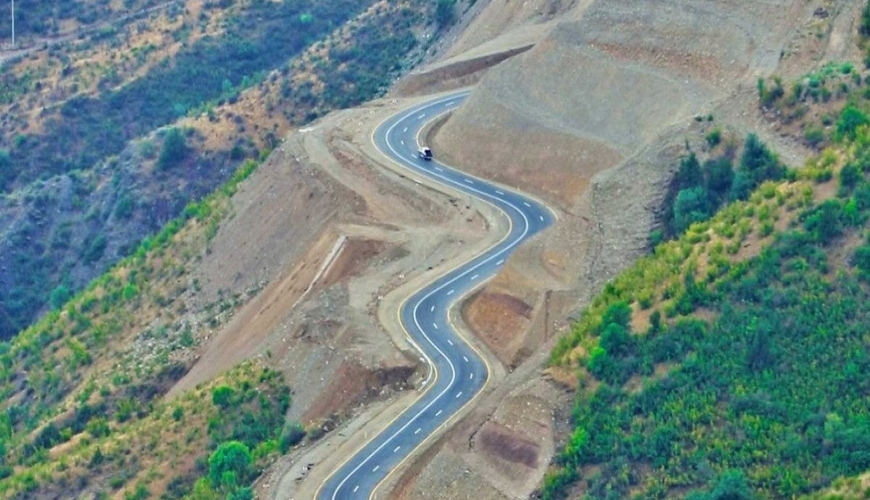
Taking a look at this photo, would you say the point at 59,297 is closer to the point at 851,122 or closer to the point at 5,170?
the point at 5,170

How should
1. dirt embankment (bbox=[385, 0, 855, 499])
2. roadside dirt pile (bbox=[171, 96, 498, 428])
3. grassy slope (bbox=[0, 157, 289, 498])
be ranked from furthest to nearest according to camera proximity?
grassy slope (bbox=[0, 157, 289, 498])
roadside dirt pile (bbox=[171, 96, 498, 428])
dirt embankment (bbox=[385, 0, 855, 499])

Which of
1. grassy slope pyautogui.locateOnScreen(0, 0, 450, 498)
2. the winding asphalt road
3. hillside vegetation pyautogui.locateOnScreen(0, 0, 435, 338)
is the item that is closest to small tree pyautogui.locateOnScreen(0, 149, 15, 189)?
hillside vegetation pyautogui.locateOnScreen(0, 0, 435, 338)

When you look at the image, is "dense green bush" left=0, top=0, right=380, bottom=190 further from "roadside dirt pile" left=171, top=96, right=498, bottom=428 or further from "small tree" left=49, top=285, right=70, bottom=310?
"roadside dirt pile" left=171, top=96, right=498, bottom=428

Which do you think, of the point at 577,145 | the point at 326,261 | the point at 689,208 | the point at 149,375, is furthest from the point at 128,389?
the point at 689,208

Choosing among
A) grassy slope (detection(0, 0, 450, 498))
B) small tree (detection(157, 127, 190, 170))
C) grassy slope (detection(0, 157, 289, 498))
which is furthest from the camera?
small tree (detection(157, 127, 190, 170))

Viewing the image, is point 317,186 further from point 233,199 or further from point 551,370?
point 551,370

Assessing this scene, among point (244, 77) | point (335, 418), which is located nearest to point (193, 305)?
point (335, 418)
